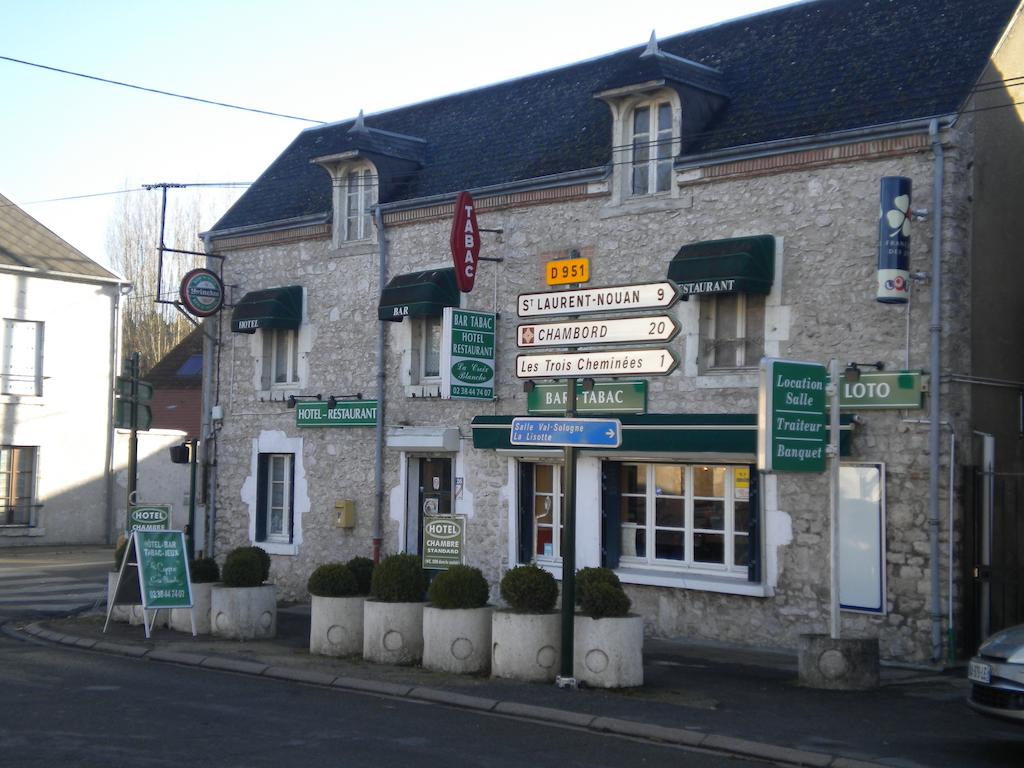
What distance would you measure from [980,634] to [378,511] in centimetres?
871

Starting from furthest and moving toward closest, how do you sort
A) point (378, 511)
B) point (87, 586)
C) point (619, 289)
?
point (87, 586) < point (378, 511) < point (619, 289)

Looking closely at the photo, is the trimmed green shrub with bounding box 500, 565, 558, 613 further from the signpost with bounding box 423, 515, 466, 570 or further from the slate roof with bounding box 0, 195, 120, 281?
the slate roof with bounding box 0, 195, 120, 281

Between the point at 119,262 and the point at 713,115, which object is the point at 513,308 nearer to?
the point at 713,115

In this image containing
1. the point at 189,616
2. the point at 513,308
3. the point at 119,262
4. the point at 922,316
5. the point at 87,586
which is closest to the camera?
the point at 922,316

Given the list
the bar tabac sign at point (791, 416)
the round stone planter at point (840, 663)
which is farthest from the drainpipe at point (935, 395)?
the bar tabac sign at point (791, 416)

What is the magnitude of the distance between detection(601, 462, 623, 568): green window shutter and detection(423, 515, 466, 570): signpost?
2496 millimetres

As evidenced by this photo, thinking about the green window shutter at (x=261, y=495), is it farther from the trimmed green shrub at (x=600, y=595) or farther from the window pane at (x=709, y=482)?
the trimmed green shrub at (x=600, y=595)

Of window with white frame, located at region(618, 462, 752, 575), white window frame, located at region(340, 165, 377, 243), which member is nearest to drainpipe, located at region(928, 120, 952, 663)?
window with white frame, located at region(618, 462, 752, 575)

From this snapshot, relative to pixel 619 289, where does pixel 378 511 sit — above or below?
Answer: below

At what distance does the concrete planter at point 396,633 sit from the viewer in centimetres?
1293

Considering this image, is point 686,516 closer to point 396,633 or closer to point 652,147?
point 396,633

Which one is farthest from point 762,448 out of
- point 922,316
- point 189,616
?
point 189,616

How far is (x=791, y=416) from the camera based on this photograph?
38.4 ft

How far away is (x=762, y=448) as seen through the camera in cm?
1139
